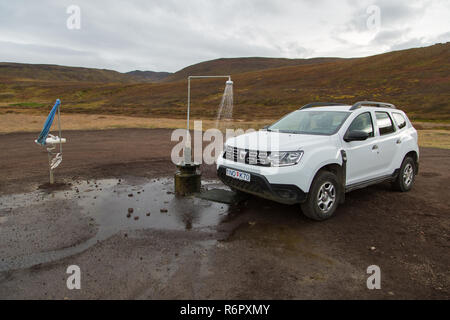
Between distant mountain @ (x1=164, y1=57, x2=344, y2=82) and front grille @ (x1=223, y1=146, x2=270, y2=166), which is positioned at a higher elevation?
distant mountain @ (x1=164, y1=57, x2=344, y2=82)

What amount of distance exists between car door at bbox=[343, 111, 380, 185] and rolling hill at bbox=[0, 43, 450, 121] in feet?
91.7

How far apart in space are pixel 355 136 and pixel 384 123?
4.78 feet

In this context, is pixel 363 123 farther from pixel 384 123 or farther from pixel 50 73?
pixel 50 73

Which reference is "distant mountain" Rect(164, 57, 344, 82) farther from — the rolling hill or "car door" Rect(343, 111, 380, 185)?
"car door" Rect(343, 111, 380, 185)

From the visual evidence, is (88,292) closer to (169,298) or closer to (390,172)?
(169,298)

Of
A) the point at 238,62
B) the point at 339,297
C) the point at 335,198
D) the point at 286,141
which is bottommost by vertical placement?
the point at 339,297

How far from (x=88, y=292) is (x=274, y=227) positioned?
9.09ft

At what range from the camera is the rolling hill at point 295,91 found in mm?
38812

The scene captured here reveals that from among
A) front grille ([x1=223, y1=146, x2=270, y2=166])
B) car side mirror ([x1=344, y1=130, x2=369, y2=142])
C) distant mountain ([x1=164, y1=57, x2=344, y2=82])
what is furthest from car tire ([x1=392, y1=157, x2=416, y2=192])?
distant mountain ([x1=164, y1=57, x2=344, y2=82])

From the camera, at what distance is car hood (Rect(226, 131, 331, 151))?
16.2 feet

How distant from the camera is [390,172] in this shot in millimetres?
6375

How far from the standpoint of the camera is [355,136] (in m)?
5.27

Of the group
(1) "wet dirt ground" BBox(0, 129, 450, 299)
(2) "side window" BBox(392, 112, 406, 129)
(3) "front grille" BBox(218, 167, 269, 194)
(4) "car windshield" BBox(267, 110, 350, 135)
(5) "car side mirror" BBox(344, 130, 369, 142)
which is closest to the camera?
(1) "wet dirt ground" BBox(0, 129, 450, 299)
